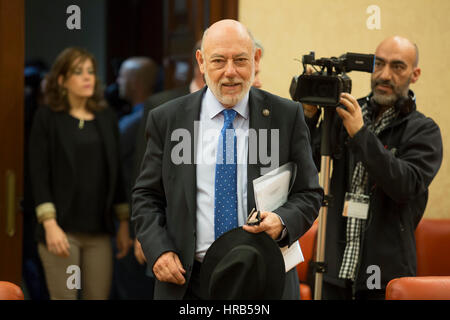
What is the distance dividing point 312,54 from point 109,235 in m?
1.66

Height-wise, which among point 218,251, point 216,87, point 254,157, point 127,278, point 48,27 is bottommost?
point 127,278

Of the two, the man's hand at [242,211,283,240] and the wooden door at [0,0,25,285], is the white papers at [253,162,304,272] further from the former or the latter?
the wooden door at [0,0,25,285]

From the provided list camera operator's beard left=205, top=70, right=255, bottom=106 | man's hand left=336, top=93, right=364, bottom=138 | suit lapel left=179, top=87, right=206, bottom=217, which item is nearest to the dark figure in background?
man's hand left=336, top=93, right=364, bottom=138

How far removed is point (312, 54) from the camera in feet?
8.50

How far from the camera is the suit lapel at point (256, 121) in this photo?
2096 millimetres

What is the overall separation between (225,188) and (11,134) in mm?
1746

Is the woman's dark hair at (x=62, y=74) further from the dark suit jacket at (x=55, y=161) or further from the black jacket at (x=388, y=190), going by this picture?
the black jacket at (x=388, y=190)

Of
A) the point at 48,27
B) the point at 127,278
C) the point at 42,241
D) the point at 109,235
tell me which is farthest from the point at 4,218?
the point at 48,27

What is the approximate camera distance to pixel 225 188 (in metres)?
2.10

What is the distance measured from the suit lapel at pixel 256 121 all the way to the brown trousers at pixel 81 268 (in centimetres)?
167

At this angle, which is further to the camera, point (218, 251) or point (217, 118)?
point (217, 118)

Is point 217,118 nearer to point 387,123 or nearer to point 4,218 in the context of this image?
point 387,123

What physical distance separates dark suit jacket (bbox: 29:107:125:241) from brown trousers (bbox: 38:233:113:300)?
11 cm

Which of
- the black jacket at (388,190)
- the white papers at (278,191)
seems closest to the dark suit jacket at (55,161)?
the black jacket at (388,190)
